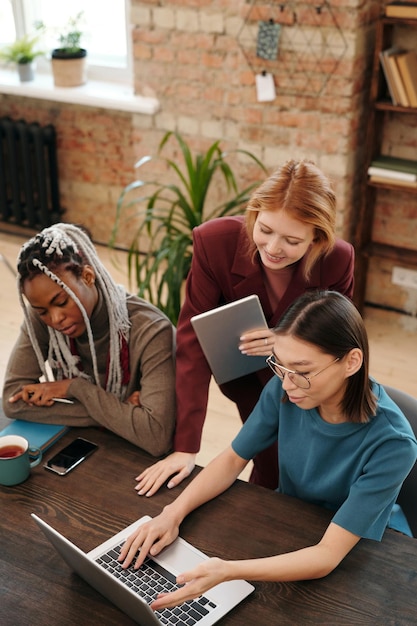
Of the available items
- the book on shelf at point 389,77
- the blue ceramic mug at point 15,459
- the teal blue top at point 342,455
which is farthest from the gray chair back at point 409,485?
the book on shelf at point 389,77

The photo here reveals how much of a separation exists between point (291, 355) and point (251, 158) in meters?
2.27

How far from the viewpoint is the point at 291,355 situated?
142 centimetres

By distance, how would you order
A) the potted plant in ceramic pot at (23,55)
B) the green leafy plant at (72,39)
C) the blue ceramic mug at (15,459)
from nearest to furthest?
the blue ceramic mug at (15,459), the green leafy plant at (72,39), the potted plant in ceramic pot at (23,55)

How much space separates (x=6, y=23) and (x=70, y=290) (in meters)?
3.38


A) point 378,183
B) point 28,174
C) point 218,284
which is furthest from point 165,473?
point 28,174

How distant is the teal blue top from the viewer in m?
1.42

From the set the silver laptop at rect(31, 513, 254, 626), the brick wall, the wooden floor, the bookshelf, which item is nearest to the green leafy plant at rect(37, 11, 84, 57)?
the brick wall

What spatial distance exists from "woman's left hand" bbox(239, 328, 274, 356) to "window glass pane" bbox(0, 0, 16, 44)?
3.44 metres

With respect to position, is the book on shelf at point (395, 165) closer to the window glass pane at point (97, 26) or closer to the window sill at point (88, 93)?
the window sill at point (88, 93)

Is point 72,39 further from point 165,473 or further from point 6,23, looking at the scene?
point 165,473

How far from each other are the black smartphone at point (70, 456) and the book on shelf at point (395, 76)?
2.15 m

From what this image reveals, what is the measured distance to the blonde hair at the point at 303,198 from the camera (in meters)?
1.64

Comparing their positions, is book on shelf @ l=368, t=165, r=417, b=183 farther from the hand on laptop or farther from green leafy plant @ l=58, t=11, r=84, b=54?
the hand on laptop

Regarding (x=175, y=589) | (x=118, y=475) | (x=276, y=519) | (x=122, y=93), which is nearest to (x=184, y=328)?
(x=118, y=475)
